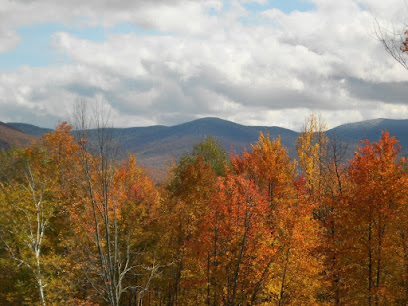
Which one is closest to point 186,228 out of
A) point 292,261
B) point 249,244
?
point 249,244

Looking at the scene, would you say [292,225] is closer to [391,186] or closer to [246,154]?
[391,186]

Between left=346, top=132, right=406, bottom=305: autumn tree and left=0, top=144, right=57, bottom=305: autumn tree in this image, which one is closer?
left=346, top=132, right=406, bottom=305: autumn tree

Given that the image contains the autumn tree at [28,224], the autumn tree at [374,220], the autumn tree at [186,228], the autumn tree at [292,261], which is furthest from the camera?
the autumn tree at [186,228]

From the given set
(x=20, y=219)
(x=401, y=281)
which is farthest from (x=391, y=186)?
(x=20, y=219)

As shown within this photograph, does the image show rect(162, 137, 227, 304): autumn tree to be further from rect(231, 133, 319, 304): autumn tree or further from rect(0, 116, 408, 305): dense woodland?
rect(231, 133, 319, 304): autumn tree

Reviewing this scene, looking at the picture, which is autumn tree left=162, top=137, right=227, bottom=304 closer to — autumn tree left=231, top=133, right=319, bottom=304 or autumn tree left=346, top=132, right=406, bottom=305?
autumn tree left=231, top=133, right=319, bottom=304

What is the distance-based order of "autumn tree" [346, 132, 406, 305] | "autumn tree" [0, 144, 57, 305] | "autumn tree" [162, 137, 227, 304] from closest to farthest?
"autumn tree" [346, 132, 406, 305] < "autumn tree" [0, 144, 57, 305] < "autumn tree" [162, 137, 227, 304]

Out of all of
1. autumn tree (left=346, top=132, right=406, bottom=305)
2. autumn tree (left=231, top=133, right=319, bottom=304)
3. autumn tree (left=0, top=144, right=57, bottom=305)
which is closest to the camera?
autumn tree (left=231, top=133, right=319, bottom=304)

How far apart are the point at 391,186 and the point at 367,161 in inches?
115

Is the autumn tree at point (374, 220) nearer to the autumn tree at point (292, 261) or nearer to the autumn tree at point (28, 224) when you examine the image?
the autumn tree at point (292, 261)

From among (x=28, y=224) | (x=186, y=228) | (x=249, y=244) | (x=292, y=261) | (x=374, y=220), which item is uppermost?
(x=374, y=220)

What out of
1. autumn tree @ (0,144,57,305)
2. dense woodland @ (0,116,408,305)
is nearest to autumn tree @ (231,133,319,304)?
dense woodland @ (0,116,408,305)

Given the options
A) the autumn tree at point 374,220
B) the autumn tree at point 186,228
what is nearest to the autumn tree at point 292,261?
the autumn tree at point 374,220

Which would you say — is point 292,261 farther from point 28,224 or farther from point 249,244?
point 28,224
